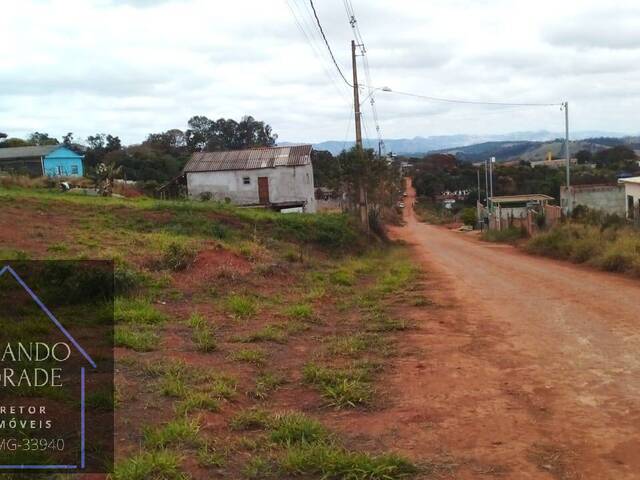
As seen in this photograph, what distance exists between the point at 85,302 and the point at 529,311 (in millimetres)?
6362

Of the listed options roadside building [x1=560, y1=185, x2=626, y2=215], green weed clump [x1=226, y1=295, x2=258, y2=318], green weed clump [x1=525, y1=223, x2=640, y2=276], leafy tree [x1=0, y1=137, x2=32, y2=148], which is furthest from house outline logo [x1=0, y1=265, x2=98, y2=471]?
leafy tree [x1=0, y1=137, x2=32, y2=148]

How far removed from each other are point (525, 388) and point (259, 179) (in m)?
37.5

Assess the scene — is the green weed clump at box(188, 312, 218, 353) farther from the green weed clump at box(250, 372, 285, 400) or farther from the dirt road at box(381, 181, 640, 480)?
the dirt road at box(381, 181, 640, 480)

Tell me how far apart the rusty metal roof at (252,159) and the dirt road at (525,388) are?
1266 inches

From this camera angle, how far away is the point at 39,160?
53.1 meters

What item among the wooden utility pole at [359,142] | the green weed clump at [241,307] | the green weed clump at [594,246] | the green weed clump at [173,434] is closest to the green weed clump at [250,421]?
the green weed clump at [173,434]

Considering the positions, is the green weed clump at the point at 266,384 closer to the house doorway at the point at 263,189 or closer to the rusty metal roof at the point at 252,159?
the rusty metal roof at the point at 252,159

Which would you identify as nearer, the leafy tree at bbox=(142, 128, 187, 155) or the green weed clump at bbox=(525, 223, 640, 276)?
the green weed clump at bbox=(525, 223, 640, 276)

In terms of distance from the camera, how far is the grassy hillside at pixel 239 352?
14.0 ft

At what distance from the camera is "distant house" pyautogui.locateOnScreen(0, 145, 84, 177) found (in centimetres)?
5269

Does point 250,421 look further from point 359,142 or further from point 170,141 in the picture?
point 170,141

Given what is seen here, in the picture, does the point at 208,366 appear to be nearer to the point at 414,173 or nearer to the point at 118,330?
the point at 118,330

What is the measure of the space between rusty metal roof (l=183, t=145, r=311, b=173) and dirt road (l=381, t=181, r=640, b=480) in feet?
106

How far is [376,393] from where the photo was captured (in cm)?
575
